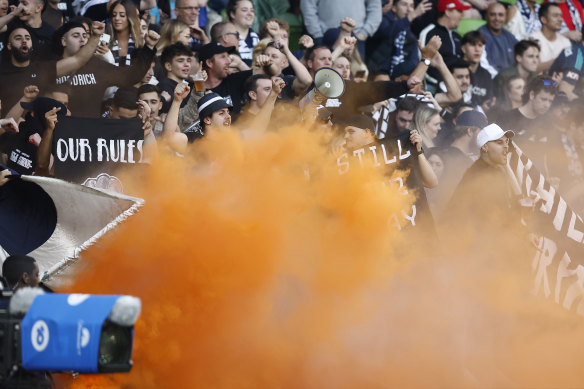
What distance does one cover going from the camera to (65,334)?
5.29 meters

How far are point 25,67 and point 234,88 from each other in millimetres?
2046

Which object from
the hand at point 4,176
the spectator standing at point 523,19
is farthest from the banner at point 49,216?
the spectator standing at point 523,19

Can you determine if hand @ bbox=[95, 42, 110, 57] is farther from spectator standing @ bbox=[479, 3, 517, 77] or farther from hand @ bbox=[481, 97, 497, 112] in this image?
spectator standing @ bbox=[479, 3, 517, 77]

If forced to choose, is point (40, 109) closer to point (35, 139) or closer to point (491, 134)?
point (35, 139)

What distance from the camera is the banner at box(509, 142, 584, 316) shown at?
9812mm

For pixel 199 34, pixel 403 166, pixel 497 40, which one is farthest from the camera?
pixel 497 40

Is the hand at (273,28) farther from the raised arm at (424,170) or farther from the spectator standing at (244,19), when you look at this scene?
the raised arm at (424,170)

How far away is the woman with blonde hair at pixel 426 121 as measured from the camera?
11578mm

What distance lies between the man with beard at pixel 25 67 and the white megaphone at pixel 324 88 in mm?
2132

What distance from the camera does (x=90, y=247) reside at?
755 centimetres

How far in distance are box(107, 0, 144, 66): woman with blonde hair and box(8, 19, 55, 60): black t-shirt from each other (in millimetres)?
643

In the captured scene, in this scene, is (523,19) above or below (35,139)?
above

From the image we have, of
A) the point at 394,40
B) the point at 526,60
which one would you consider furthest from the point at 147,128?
the point at 526,60

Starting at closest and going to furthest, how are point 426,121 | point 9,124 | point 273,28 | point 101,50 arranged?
point 9,124 < point 101,50 < point 273,28 < point 426,121
